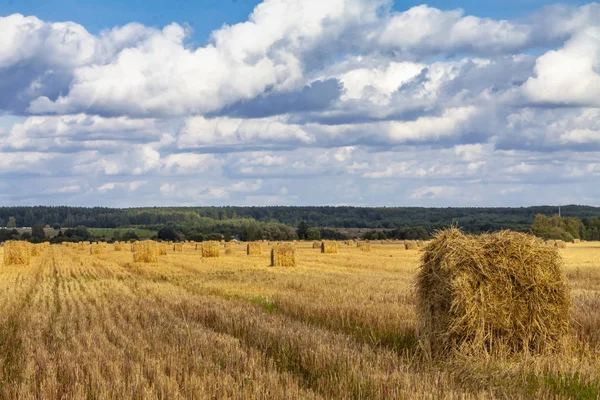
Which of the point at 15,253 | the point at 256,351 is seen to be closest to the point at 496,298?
the point at 256,351

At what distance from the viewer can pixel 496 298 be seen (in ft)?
36.6

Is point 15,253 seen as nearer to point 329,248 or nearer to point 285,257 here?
point 285,257

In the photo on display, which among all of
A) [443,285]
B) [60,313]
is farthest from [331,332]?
[60,313]

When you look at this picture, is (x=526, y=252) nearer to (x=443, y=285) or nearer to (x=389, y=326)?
(x=443, y=285)

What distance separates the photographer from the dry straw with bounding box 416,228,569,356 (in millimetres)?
11000

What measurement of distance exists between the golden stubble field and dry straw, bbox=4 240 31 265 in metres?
21.5

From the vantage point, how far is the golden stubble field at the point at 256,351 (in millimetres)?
8375

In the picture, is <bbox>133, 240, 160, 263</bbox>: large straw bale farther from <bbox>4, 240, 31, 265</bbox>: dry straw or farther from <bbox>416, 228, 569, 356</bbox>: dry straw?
<bbox>416, 228, 569, 356</bbox>: dry straw

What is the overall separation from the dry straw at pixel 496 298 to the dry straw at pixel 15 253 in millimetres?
33924

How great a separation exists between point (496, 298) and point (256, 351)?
3792mm

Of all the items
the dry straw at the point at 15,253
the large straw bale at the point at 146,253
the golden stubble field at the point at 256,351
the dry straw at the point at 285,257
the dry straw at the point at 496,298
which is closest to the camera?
the golden stubble field at the point at 256,351

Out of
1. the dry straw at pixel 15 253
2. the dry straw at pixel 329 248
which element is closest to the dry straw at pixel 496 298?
the dry straw at pixel 15 253

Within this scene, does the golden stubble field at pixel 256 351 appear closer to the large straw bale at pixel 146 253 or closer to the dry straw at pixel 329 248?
the large straw bale at pixel 146 253

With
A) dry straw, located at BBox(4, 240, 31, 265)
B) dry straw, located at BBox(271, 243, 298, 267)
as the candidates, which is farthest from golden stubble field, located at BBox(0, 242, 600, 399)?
dry straw, located at BBox(4, 240, 31, 265)
